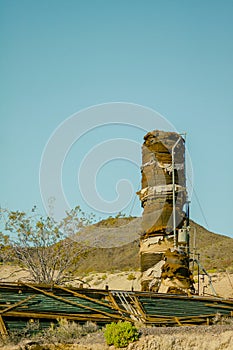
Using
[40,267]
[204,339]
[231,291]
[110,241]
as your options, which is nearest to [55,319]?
[204,339]

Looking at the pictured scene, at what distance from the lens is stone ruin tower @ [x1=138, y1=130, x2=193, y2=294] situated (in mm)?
18875

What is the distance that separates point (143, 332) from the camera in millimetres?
13000

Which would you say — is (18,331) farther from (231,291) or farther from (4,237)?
(231,291)

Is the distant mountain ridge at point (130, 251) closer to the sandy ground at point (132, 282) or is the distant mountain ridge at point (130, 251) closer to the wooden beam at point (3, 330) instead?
the sandy ground at point (132, 282)

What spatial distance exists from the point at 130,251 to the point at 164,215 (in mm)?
48370

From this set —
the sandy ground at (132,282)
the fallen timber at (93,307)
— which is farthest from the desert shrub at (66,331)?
the sandy ground at (132,282)

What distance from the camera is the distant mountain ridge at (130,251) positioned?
91.6ft

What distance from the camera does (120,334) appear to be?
490 inches

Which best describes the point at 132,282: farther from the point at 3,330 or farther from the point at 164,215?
the point at 3,330

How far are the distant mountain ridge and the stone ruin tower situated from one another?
101 cm

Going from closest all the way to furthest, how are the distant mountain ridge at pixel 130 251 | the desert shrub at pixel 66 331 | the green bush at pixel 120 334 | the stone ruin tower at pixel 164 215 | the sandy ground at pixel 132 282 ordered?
1. the green bush at pixel 120 334
2. the desert shrub at pixel 66 331
3. the stone ruin tower at pixel 164 215
4. the distant mountain ridge at pixel 130 251
5. the sandy ground at pixel 132 282

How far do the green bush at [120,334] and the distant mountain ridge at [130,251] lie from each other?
7.80 m

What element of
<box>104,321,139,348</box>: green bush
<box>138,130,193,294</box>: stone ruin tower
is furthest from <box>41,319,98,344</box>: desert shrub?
<box>138,130,193,294</box>: stone ruin tower

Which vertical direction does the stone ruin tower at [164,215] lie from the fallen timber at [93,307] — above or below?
above
